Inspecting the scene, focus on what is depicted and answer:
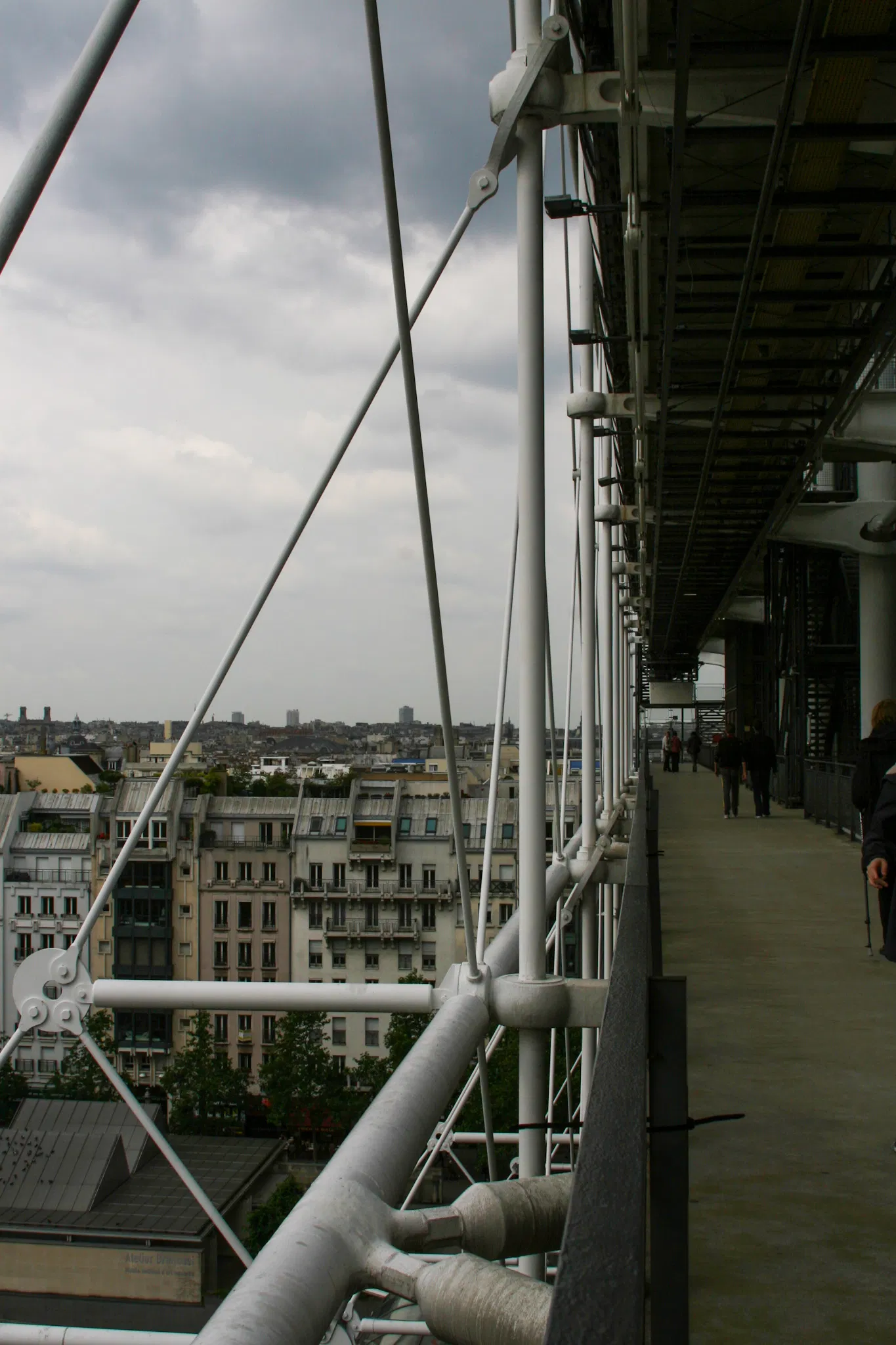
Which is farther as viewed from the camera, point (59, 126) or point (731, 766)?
point (731, 766)

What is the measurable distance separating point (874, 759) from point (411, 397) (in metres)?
4.93

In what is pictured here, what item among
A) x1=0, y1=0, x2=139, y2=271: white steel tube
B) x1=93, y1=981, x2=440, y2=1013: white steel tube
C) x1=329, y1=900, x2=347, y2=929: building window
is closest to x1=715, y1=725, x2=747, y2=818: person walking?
x1=93, y1=981, x2=440, y2=1013: white steel tube

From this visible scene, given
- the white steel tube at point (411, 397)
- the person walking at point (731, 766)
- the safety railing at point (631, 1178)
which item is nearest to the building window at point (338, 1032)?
the person walking at point (731, 766)

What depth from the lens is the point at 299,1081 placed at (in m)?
30.5

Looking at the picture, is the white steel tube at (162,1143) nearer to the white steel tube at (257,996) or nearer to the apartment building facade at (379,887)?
the white steel tube at (257,996)

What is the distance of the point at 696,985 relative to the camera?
658 cm

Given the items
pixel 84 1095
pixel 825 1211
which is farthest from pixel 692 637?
pixel 825 1211

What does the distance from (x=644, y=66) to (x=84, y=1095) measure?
687 inches

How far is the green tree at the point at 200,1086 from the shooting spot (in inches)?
938

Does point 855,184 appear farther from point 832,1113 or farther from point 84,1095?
point 84,1095

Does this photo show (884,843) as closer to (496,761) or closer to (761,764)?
(496,761)

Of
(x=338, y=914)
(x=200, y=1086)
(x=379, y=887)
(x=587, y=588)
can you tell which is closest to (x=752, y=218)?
(x=587, y=588)

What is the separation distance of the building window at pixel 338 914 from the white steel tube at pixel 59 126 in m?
40.1

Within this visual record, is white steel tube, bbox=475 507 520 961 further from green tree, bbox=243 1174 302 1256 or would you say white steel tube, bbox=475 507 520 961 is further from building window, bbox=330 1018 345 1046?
building window, bbox=330 1018 345 1046
